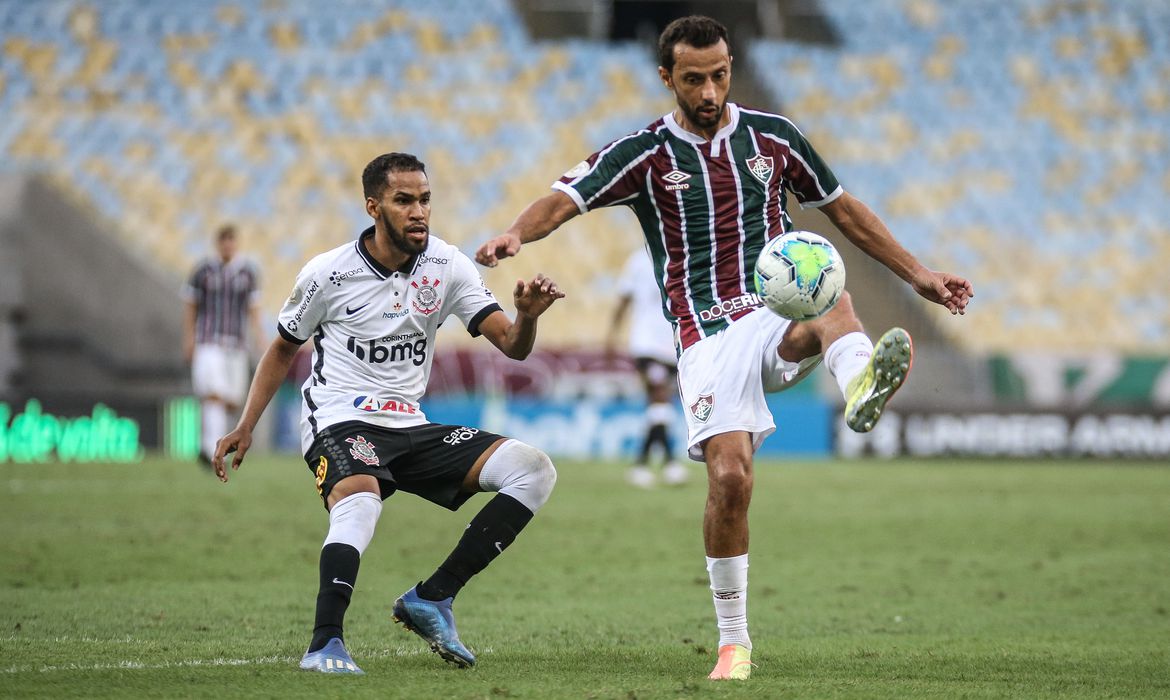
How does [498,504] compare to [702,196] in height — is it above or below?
below

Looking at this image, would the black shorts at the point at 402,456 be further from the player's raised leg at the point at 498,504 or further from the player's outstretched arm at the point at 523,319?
the player's outstretched arm at the point at 523,319

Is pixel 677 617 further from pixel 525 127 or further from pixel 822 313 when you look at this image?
pixel 525 127

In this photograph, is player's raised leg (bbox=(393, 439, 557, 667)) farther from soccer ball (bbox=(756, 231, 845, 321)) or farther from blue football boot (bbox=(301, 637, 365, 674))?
soccer ball (bbox=(756, 231, 845, 321))

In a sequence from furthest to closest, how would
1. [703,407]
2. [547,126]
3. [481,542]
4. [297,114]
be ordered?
[297,114], [547,126], [481,542], [703,407]

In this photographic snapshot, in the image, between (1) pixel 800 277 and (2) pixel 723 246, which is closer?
(1) pixel 800 277

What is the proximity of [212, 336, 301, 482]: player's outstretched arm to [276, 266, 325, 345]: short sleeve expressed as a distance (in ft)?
0.16

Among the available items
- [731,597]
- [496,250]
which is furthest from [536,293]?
[731,597]

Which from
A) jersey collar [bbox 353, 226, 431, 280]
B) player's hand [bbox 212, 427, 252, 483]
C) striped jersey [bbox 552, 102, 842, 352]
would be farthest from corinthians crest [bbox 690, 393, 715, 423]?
player's hand [bbox 212, 427, 252, 483]

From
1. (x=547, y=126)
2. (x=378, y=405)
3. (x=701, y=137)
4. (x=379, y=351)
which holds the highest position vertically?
(x=547, y=126)

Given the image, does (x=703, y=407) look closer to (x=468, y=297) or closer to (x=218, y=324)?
(x=468, y=297)

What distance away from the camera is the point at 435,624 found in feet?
17.9

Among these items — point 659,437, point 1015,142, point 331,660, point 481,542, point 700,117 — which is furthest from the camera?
point 1015,142

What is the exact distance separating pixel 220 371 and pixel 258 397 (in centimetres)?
984

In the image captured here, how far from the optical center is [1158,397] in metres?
21.0
